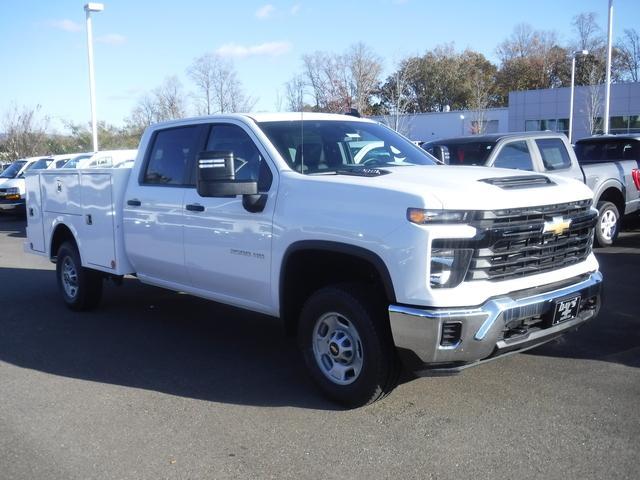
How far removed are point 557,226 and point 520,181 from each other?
38cm

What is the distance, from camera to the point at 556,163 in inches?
375

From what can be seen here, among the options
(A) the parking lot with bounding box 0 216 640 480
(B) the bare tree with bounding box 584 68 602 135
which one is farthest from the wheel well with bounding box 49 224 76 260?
(B) the bare tree with bounding box 584 68 602 135

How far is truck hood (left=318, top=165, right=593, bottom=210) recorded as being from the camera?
12.8ft

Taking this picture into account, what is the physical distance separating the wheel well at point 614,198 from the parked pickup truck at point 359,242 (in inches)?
231

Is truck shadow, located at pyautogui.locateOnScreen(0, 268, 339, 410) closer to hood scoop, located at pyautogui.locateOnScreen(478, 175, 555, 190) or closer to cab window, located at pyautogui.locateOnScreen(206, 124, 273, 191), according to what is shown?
cab window, located at pyautogui.locateOnScreen(206, 124, 273, 191)

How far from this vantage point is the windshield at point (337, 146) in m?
5.05

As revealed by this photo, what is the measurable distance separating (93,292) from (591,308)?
17.4ft

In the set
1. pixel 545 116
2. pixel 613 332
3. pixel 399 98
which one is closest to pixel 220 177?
pixel 613 332

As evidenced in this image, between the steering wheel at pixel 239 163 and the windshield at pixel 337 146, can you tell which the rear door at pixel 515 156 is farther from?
the steering wheel at pixel 239 163

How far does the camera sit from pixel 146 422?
4.44 meters

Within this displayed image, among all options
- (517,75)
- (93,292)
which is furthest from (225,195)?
(517,75)

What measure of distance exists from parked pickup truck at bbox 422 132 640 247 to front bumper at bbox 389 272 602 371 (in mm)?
4459

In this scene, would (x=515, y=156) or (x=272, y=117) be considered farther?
(x=515, y=156)

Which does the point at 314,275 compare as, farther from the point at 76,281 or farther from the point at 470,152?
the point at 470,152
